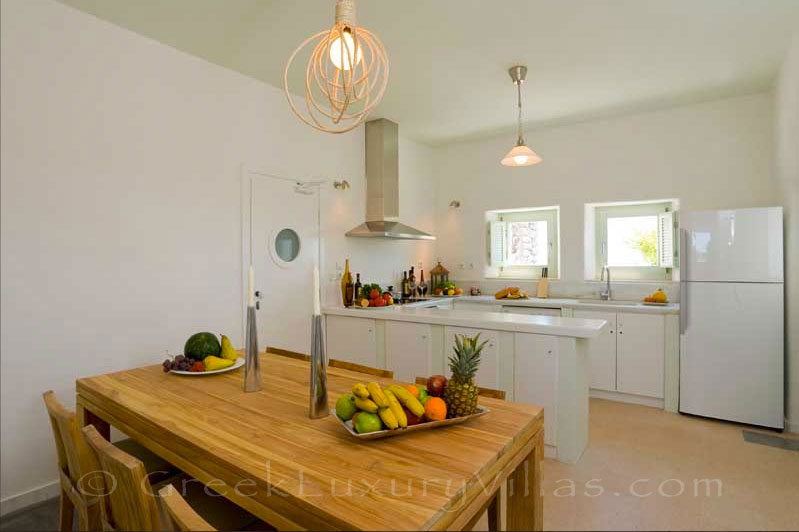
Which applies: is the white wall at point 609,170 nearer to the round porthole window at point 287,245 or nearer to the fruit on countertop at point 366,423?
the round porthole window at point 287,245

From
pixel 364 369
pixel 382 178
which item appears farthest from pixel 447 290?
pixel 364 369

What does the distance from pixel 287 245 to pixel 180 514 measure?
102 inches

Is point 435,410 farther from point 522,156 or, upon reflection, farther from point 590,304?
point 590,304

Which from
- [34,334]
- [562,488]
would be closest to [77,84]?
[34,334]

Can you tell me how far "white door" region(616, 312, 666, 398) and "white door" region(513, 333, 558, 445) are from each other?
1.33m

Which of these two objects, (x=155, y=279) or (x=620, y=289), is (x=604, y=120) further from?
(x=155, y=279)

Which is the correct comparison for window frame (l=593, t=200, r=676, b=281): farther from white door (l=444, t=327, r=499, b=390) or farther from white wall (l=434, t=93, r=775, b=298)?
white door (l=444, t=327, r=499, b=390)

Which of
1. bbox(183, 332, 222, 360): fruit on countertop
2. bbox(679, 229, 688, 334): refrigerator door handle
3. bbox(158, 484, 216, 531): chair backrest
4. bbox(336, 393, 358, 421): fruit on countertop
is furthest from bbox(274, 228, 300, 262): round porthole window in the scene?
bbox(679, 229, 688, 334): refrigerator door handle

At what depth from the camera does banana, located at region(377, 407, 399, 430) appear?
3.16ft

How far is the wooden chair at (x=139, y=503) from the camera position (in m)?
0.84

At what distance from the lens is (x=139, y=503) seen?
854 mm

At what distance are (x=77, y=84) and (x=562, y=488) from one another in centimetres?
272

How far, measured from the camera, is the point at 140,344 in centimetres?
235

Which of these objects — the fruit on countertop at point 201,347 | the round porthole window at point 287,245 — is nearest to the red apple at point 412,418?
the fruit on countertop at point 201,347
